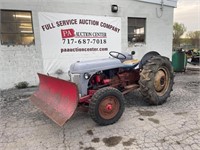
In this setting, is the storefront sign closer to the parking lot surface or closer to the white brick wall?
the white brick wall

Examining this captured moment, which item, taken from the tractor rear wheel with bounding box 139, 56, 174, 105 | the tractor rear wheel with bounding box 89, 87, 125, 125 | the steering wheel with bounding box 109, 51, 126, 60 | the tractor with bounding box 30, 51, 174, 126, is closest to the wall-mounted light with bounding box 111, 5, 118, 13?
the tractor with bounding box 30, 51, 174, 126

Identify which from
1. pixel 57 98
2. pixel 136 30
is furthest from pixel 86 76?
pixel 136 30

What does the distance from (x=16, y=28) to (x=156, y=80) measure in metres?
4.76

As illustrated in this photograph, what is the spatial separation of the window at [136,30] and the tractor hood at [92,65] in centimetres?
445

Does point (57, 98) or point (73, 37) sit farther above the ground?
point (73, 37)

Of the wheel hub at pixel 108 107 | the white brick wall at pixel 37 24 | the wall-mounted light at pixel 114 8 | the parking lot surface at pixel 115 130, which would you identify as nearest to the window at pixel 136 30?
the white brick wall at pixel 37 24

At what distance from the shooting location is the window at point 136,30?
792 cm

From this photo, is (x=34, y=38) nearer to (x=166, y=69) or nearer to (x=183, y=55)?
(x=166, y=69)

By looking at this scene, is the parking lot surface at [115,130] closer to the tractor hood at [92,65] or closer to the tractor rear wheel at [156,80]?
the tractor rear wheel at [156,80]

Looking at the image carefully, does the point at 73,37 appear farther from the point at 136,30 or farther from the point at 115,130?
the point at 115,130

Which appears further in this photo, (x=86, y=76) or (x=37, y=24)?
(x=37, y=24)

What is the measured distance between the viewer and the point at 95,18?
7.00 meters

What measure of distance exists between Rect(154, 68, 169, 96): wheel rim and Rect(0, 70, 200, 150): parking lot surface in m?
0.34

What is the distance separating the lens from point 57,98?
3410 mm
